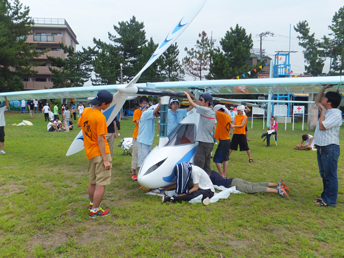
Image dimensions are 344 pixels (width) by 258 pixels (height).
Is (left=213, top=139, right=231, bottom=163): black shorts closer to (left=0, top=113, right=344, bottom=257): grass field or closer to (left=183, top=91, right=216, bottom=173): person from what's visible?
(left=183, top=91, right=216, bottom=173): person

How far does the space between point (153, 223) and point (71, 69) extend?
37194 millimetres

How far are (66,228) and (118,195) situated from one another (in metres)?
1.64

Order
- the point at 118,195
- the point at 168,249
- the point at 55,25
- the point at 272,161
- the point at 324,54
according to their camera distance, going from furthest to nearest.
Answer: the point at 55,25, the point at 324,54, the point at 272,161, the point at 118,195, the point at 168,249

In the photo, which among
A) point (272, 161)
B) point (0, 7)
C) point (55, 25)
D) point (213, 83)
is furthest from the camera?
point (55, 25)

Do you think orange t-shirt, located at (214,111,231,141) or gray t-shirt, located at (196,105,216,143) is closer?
→ gray t-shirt, located at (196,105,216,143)

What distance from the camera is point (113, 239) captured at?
3.71 meters

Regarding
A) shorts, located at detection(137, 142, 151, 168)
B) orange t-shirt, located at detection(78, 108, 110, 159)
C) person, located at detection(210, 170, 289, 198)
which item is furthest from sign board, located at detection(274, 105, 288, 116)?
orange t-shirt, located at detection(78, 108, 110, 159)

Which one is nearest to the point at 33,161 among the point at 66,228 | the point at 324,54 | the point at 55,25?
the point at 66,228

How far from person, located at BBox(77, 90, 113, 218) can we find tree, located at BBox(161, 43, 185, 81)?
31344 millimetres

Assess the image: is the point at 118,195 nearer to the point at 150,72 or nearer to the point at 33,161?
the point at 33,161

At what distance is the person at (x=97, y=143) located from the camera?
13.6 feet

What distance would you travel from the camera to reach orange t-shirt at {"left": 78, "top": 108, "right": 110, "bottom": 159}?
162 inches

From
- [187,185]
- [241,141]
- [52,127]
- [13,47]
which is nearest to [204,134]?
[187,185]

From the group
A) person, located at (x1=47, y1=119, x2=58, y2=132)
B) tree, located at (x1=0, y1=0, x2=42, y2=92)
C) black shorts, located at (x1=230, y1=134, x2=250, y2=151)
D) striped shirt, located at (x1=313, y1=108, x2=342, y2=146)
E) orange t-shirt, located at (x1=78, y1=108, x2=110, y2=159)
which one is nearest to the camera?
orange t-shirt, located at (x1=78, y1=108, x2=110, y2=159)
